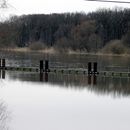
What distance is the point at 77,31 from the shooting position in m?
110

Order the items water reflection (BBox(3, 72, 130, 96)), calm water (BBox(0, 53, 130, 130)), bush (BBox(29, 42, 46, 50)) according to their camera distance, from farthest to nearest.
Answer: bush (BBox(29, 42, 46, 50)), water reflection (BBox(3, 72, 130, 96)), calm water (BBox(0, 53, 130, 130))

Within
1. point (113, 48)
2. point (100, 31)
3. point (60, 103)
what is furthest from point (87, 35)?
point (60, 103)

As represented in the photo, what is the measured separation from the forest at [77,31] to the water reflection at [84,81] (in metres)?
55.2

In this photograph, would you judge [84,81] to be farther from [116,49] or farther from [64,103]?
[116,49]

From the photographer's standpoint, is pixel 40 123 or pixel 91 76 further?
pixel 91 76

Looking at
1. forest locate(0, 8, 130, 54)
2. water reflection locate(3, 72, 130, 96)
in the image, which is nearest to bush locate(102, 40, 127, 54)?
forest locate(0, 8, 130, 54)

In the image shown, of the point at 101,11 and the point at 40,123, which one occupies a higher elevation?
the point at 101,11

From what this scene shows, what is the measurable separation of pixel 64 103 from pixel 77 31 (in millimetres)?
88191

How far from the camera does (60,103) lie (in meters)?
22.8

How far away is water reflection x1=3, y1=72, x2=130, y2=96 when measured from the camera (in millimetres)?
28391

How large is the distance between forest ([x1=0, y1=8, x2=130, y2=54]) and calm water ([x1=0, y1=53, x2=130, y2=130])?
59132 millimetres

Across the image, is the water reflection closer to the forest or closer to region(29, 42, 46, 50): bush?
the forest

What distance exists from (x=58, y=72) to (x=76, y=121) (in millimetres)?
19475

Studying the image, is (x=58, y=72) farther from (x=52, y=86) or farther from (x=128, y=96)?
(x=128, y=96)
